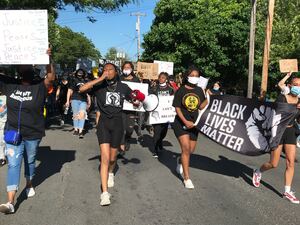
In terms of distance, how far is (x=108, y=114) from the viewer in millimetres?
5723

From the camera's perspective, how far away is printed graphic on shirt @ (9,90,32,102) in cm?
524

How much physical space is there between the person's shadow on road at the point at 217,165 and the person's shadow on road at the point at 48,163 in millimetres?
1909

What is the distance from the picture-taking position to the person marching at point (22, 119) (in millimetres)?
5172

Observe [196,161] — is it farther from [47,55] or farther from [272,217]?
[47,55]

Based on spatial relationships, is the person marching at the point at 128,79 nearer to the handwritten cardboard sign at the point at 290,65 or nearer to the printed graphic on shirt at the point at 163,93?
the printed graphic on shirt at the point at 163,93

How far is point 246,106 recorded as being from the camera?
6.66 m

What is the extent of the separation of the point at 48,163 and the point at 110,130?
2605mm

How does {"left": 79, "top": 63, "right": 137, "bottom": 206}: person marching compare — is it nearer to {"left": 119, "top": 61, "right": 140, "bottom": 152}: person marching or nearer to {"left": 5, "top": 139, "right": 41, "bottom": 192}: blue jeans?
{"left": 5, "top": 139, "right": 41, "bottom": 192}: blue jeans

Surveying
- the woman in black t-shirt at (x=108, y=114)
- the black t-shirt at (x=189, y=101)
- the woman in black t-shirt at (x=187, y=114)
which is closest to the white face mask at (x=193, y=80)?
the woman in black t-shirt at (x=187, y=114)

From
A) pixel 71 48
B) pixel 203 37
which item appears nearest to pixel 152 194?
pixel 203 37

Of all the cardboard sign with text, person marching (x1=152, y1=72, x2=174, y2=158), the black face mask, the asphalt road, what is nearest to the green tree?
the cardboard sign with text

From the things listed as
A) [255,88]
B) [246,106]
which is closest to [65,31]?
[255,88]

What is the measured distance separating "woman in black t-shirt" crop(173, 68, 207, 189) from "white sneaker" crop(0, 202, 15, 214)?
100 inches

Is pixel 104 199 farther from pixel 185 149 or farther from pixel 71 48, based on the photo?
pixel 71 48
